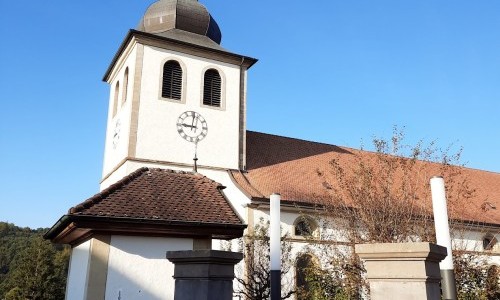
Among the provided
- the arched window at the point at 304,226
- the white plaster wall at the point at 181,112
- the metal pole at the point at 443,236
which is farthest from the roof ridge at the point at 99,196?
the arched window at the point at 304,226

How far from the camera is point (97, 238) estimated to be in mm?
7605

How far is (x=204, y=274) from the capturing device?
18.3 feet

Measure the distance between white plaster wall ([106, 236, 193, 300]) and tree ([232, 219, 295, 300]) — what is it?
7.09 meters


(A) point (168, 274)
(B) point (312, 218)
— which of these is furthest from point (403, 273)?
(B) point (312, 218)

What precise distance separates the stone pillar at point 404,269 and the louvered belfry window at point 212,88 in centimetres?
1635

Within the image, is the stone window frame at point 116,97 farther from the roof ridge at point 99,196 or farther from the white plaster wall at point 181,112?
the roof ridge at point 99,196

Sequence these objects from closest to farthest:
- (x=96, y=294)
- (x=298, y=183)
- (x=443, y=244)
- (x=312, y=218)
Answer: (x=443, y=244) → (x=96, y=294) → (x=312, y=218) → (x=298, y=183)

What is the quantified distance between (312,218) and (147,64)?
914 centimetres

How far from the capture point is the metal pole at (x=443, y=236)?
3.81m

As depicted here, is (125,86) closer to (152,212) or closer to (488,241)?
(152,212)

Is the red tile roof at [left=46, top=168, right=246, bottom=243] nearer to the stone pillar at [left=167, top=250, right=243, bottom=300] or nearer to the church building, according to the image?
the stone pillar at [left=167, top=250, right=243, bottom=300]

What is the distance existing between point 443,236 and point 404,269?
471mm

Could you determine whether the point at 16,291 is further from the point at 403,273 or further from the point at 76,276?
the point at 403,273

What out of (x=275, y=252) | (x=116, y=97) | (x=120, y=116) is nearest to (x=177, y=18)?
(x=116, y=97)
